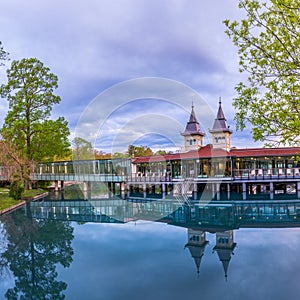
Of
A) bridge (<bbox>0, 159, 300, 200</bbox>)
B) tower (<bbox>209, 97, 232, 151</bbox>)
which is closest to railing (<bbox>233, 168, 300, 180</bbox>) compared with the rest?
bridge (<bbox>0, 159, 300, 200</bbox>)

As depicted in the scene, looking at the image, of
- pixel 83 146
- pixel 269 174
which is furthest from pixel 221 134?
pixel 83 146

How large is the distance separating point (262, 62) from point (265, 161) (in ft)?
81.9

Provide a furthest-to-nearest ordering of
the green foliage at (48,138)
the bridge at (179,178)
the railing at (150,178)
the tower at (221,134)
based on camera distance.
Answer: the tower at (221,134), the green foliage at (48,138), the railing at (150,178), the bridge at (179,178)

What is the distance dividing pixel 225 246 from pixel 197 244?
1.08 metres

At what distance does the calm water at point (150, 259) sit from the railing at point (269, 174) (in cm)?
838

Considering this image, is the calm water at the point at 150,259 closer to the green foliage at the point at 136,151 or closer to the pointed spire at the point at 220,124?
the pointed spire at the point at 220,124

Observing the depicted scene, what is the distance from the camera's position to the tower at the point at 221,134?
3112 centimetres

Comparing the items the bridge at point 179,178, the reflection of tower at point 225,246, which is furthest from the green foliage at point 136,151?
the reflection of tower at point 225,246

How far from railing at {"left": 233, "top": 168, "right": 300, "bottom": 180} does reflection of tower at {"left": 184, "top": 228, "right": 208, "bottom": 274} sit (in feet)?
43.0

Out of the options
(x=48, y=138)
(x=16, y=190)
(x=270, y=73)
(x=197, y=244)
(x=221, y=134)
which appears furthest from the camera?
(x=221, y=134)

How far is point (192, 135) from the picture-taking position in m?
33.8

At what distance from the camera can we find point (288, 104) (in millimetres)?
6145

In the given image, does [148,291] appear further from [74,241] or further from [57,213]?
[57,213]

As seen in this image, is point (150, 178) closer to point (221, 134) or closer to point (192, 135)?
point (192, 135)
